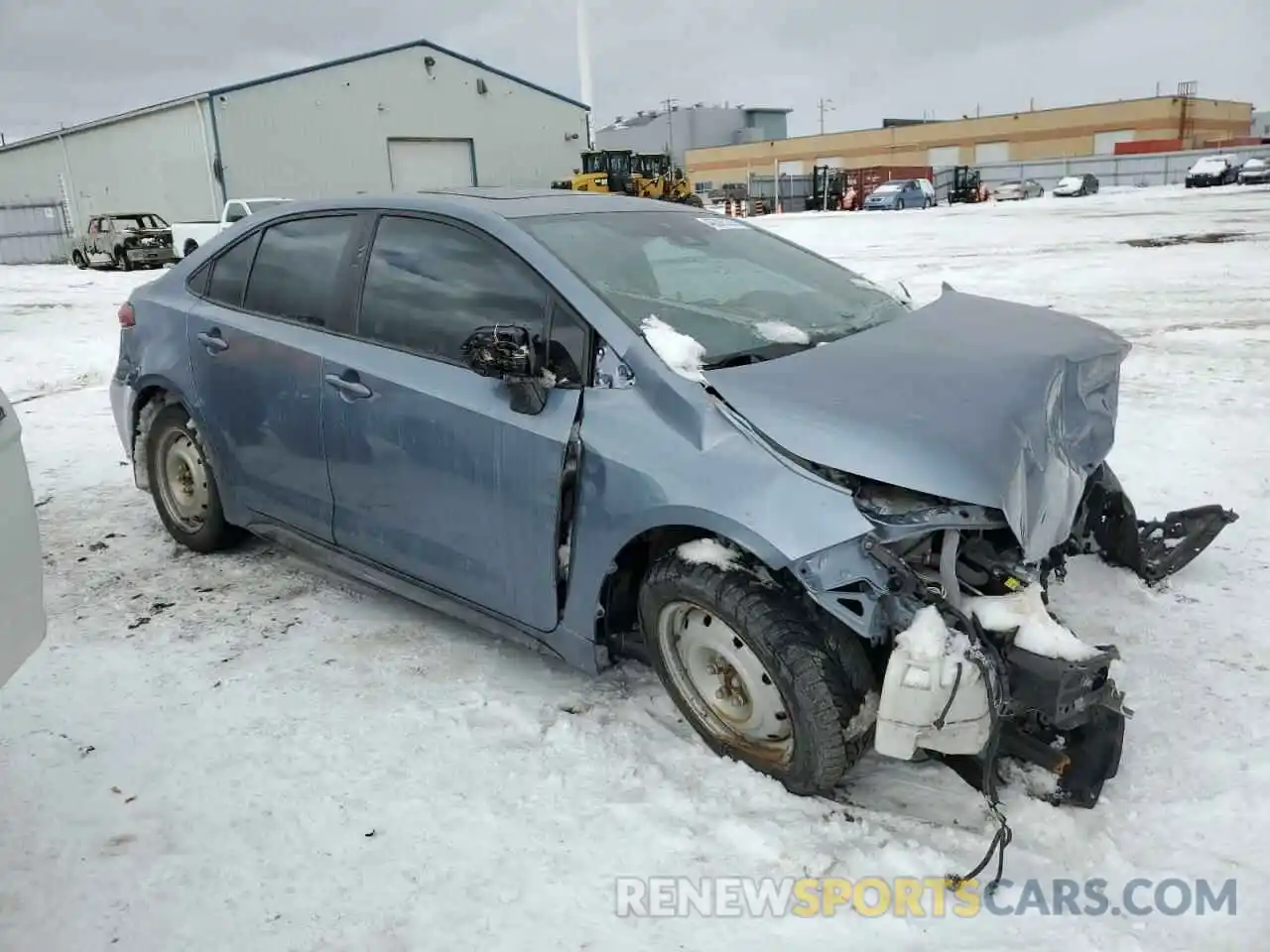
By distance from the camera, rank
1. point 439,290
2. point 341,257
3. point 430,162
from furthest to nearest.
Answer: point 430,162 → point 341,257 → point 439,290

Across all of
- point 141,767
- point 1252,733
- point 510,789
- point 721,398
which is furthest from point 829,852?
point 141,767

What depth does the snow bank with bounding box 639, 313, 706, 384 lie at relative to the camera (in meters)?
2.94

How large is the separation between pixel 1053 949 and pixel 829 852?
57cm

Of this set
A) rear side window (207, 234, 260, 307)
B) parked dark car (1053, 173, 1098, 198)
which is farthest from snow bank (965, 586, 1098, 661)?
parked dark car (1053, 173, 1098, 198)

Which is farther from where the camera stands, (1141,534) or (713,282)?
(1141,534)

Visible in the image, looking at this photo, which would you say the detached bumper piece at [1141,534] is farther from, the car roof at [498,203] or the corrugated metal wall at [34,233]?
the corrugated metal wall at [34,233]

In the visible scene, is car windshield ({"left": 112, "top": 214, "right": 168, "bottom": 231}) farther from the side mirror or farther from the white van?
the white van

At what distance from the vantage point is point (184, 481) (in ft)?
15.6

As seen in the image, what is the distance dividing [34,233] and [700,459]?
37.3 meters

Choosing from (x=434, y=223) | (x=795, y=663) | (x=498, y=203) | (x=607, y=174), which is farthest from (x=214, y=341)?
(x=607, y=174)

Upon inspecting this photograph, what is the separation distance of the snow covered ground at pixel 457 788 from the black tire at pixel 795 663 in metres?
0.15

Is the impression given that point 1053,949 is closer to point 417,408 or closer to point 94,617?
point 417,408

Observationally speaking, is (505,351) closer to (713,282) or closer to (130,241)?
(713,282)

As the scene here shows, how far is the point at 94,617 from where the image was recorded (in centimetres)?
414
